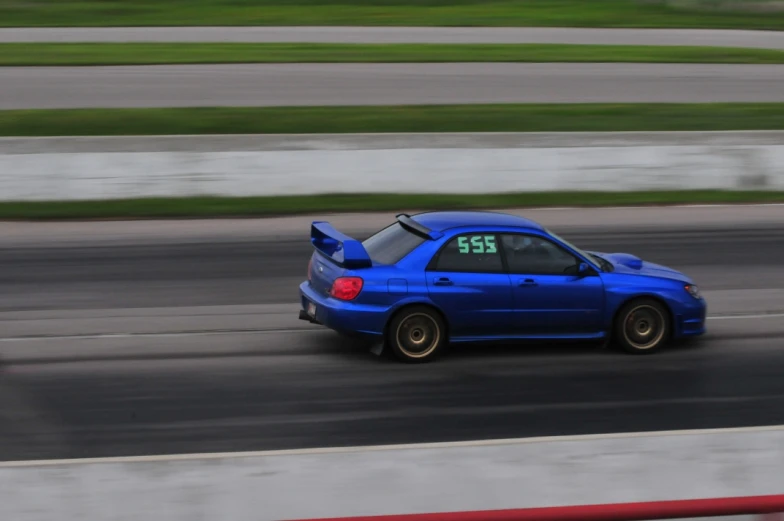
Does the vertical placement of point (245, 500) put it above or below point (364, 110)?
below

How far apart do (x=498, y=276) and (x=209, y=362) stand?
276 cm

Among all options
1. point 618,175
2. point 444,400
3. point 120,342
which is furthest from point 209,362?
point 618,175

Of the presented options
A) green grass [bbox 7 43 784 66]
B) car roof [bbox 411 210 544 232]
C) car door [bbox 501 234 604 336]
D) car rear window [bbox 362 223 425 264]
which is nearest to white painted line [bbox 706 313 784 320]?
car door [bbox 501 234 604 336]

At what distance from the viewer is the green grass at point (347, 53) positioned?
28812 mm

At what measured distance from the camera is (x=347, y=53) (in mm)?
30391

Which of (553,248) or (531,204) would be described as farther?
(531,204)

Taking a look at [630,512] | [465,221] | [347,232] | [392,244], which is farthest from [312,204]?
[630,512]

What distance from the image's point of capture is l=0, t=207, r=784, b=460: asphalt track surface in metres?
7.96

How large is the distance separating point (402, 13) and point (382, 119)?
18682 mm

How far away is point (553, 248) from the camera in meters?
10.1

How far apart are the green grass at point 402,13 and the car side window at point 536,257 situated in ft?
91.1

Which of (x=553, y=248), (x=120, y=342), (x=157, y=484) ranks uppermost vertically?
(x=553, y=248)

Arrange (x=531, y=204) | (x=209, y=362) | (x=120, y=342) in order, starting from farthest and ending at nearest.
A: 1. (x=531, y=204)
2. (x=120, y=342)
3. (x=209, y=362)

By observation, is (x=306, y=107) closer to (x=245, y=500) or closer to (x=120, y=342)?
(x=120, y=342)
